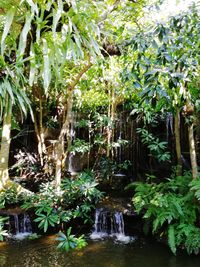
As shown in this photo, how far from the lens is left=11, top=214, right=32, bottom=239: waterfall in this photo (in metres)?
5.09

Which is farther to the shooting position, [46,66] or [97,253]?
[97,253]

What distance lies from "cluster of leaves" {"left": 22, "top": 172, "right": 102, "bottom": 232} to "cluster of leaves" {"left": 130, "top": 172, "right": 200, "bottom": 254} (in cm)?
94

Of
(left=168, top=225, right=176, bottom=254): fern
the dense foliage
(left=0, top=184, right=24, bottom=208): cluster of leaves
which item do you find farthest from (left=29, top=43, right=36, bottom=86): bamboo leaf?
(left=0, top=184, right=24, bottom=208): cluster of leaves

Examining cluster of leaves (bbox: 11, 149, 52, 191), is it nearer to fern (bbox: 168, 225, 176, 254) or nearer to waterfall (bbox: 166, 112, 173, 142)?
fern (bbox: 168, 225, 176, 254)

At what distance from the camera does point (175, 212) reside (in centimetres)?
447

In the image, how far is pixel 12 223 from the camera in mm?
5094

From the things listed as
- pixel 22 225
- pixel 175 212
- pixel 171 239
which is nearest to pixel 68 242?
pixel 22 225

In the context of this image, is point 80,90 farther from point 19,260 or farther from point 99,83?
point 19,260

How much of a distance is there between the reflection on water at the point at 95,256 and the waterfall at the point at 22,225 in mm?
417

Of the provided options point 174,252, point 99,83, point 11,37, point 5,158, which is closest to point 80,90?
point 99,83

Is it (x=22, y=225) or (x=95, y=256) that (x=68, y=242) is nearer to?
(x=95, y=256)

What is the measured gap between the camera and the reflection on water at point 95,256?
3977mm

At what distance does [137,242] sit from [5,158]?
322 centimetres

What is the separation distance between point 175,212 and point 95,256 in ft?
4.70
